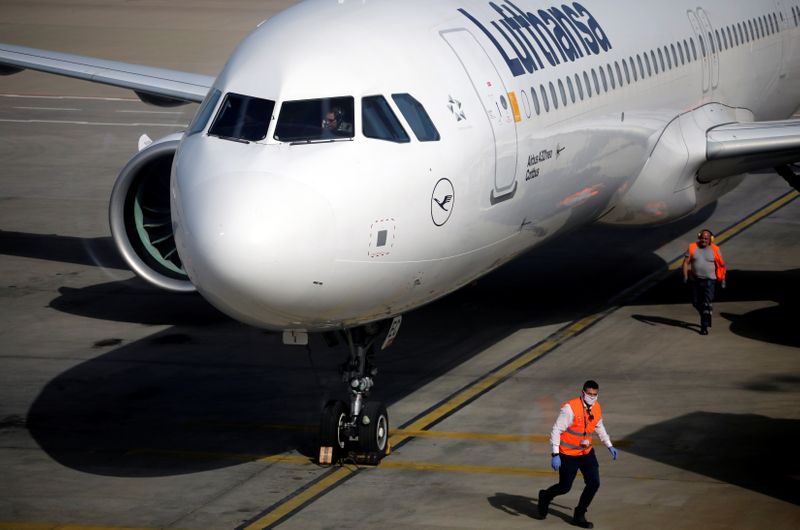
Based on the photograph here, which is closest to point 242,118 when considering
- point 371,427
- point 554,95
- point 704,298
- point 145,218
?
point 371,427

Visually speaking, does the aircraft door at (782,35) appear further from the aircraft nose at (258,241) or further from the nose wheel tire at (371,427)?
the aircraft nose at (258,241)

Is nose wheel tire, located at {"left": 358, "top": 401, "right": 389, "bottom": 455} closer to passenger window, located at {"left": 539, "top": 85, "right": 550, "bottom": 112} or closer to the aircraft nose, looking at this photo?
the aircraft nose

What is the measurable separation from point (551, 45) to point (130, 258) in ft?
21.1

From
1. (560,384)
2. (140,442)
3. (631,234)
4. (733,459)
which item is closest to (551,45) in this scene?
(560,384)

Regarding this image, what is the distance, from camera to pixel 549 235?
62.7ft

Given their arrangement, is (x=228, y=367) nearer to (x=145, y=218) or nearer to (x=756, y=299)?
(x=145, y=218)

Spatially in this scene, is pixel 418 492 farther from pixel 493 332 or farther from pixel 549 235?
pixel 493 332

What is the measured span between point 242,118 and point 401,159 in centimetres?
170

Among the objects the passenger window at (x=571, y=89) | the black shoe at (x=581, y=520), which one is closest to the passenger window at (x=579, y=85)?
the passenger window at (x=571, y=89)

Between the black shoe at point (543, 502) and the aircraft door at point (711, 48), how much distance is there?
11474 mm

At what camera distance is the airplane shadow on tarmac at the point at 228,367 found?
17047 mm

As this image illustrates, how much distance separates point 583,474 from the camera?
14.4 metres

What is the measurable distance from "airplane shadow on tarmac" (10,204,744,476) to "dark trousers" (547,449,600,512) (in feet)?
11.7

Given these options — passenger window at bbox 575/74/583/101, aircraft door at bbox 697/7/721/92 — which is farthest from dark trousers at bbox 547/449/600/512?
aircraft door at bbox 697/7/721/92
